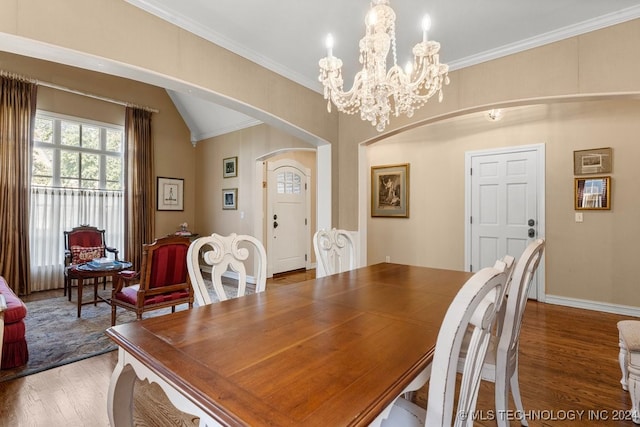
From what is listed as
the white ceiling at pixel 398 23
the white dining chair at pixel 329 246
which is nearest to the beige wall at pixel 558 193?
the white ceiling at pixel 398 23

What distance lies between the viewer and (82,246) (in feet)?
14.5

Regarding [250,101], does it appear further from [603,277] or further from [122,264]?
[603,277]

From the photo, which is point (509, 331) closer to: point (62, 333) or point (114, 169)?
point (62, 333)

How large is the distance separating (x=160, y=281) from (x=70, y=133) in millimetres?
3655

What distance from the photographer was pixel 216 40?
271 cm

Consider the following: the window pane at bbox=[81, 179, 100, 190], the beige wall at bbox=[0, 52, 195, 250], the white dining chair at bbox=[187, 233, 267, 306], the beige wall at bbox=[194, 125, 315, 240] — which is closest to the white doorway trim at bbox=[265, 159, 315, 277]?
the beige wall at bbox=[194, 125, 315, 240]

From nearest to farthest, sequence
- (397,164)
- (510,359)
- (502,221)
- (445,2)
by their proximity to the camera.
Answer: (510,359)
(445,2)
(502,221)
(397,164)

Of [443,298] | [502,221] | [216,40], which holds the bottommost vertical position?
[443,298]

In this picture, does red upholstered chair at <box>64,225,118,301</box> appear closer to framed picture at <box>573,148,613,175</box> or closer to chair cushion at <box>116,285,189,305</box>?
chair cushion at <box>116,285,189,305</box>

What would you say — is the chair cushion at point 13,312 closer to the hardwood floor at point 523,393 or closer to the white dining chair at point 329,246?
the hardwood floor at point 523,393

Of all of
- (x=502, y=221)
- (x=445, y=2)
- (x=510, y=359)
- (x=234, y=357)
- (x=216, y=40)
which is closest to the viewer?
(x=234, y=357)

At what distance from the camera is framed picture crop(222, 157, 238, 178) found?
5520 mm

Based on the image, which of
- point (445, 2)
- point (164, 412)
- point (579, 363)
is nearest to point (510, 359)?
point (579, 363)

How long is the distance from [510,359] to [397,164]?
3967 mm
